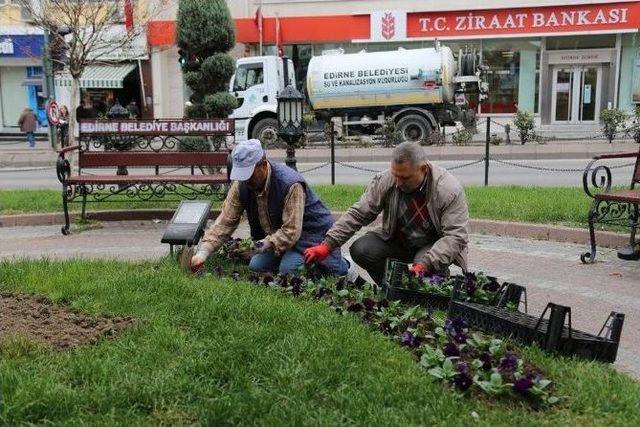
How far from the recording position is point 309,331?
401 centimetres

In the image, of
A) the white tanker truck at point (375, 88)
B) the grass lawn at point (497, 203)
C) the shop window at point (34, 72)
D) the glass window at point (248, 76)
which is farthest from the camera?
the shop window at point (34, 72)

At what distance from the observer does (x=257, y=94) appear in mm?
22984

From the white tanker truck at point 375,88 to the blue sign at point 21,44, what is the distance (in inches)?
439

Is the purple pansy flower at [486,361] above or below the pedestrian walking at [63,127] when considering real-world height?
below

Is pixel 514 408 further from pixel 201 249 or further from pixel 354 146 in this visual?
pixel 354 146

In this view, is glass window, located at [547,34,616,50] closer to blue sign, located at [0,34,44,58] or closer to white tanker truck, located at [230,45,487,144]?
white tanker truck, located at [230,45,487,144]

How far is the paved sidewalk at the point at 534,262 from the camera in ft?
17.6

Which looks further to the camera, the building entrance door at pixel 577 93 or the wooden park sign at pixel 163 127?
the building entrance door at pixel 577 93

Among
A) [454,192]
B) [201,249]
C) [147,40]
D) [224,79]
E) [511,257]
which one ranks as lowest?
[511,257]

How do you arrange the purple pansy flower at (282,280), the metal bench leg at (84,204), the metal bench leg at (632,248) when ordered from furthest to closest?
the metal bench leg at (84,204), the metal bench leg at (632,248), the purple pansy flower at (282,280)

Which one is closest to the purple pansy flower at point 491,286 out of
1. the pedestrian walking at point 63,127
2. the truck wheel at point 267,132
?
the truck wheel at point 267,132

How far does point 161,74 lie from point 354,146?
1161cm

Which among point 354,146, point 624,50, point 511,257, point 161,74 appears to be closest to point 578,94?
point 624,50

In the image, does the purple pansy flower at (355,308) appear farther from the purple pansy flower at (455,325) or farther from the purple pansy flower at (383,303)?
the purple pansy flower at (455,325)
